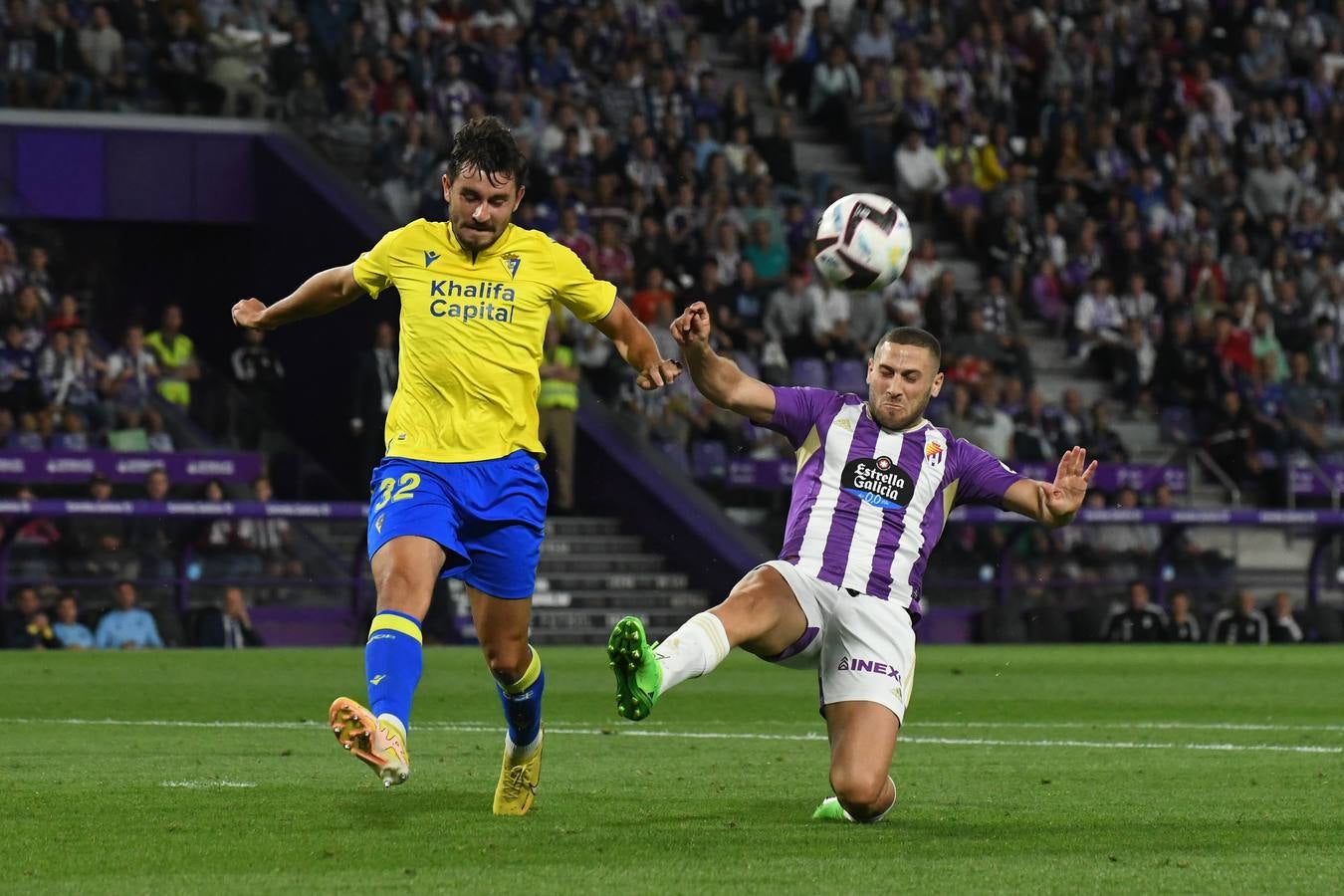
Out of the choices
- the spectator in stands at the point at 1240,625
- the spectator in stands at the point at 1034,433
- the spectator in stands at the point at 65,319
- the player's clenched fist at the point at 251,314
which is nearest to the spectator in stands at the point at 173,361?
the spectator in stands at the point at 65,319

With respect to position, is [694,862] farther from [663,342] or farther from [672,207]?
[672,207]

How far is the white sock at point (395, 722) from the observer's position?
6.77 meters

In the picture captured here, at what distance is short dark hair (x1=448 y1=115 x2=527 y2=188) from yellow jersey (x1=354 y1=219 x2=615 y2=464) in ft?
0.77

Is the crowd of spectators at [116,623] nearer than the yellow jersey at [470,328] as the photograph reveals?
No

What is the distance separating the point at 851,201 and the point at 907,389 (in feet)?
4.93

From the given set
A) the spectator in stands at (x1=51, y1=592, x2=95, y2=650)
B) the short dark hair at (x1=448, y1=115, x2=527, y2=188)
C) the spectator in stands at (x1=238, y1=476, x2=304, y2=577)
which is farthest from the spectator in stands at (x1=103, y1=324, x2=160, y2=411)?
the short dark hair at (x1=448, y1=115, x2=527, y2=188)

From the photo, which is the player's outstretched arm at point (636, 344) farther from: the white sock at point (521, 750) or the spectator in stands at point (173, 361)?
the spectator in stands at point (173, 361)

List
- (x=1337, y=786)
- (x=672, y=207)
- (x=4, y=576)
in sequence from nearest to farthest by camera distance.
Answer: (x=1337, y=786) < (x=4, y=576) < (x=672, y=207)

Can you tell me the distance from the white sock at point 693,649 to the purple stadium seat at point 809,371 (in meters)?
15.9

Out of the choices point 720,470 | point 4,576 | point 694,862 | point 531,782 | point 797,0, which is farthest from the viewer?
point 797,0

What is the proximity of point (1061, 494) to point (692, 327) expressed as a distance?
4.59 ft

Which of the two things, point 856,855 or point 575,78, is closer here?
point 856,855

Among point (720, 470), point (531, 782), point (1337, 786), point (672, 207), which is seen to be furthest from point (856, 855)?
point (672, 207)

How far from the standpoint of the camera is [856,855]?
6.81 m
